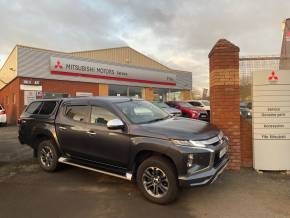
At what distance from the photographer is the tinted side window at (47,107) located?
6.82m

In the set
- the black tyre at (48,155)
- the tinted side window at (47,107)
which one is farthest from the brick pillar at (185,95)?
the black tyre at (48,155)

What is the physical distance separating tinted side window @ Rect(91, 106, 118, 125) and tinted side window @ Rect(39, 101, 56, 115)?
1553mm

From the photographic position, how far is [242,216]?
4.18 m

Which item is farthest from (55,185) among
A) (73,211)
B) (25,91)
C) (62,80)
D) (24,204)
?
(62,80)

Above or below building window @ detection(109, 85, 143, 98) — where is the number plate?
below

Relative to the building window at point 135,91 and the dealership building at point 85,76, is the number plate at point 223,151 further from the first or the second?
the building window at point 135,91

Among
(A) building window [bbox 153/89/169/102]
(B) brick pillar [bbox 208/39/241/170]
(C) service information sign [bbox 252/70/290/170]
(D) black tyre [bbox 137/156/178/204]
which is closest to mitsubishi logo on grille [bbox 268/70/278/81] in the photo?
(C) service information sign [bbox 252/70/290/170]

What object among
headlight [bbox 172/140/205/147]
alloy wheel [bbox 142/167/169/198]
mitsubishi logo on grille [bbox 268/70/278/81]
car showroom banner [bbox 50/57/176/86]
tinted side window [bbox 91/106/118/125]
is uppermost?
car showroom banner [bbox 50/57/176/86]

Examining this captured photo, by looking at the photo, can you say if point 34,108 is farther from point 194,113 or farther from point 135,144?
point 194,113

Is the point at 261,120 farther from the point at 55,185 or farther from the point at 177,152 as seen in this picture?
the point at 55,185

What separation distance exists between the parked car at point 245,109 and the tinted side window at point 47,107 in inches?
183

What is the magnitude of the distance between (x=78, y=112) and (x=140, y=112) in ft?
4.67

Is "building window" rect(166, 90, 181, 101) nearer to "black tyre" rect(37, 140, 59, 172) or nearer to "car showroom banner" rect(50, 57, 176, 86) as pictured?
"car showroom banner" rect(50, 57, 176, 86)

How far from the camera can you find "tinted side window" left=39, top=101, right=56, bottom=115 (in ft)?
22.4
